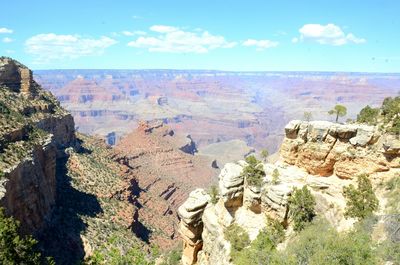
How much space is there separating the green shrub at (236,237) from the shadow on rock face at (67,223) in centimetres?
1916

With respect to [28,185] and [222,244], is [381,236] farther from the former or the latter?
[28,185]

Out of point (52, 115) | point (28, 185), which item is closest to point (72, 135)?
point (52, 115)

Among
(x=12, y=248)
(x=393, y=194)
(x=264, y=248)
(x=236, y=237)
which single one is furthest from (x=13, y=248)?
(x=393, y=194)

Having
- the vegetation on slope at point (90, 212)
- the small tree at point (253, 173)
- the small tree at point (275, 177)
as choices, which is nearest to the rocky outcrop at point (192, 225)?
the small tree at point (253, 173)

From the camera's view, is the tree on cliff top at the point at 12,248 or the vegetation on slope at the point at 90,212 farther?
the vegetation on slope at the point at 90,212

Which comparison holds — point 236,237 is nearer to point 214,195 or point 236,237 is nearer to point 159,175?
point 214,195

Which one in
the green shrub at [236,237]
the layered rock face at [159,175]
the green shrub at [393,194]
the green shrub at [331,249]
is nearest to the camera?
the green shrub at [331,249]

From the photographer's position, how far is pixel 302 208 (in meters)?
29.7

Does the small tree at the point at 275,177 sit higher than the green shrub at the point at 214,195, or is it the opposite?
the small tree at the point at 275,177

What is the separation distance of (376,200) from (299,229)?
5604 millimetres

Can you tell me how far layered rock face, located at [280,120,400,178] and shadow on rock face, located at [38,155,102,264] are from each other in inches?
997

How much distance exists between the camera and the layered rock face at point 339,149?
2995cm

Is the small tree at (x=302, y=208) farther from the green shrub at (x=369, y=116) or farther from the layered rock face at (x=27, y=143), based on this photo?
the layered rock face at (x=27, y=143)

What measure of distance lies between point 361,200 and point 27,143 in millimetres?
39011
